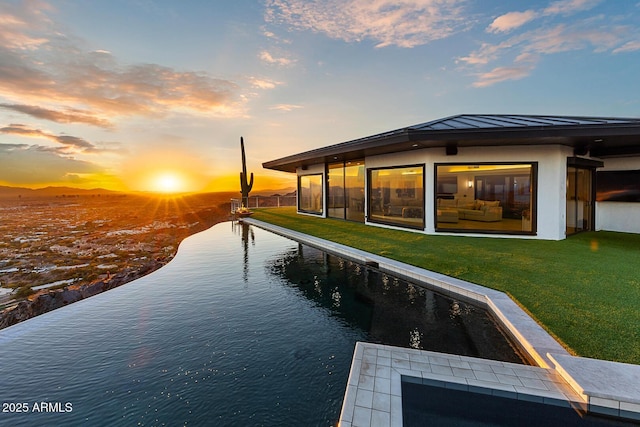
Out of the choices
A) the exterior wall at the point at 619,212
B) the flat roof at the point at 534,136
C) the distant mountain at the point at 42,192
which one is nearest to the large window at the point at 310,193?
the flat roof at the point at 534,136

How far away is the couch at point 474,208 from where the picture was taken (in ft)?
33.5

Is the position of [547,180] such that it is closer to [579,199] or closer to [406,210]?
[579,199]

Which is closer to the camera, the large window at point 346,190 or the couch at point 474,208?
the couch at point 474,208

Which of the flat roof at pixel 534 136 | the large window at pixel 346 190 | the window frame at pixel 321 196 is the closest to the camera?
the flat roof at pixel 534 136

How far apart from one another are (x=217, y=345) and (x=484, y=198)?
9972 millimetres

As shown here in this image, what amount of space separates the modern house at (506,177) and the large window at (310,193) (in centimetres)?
458

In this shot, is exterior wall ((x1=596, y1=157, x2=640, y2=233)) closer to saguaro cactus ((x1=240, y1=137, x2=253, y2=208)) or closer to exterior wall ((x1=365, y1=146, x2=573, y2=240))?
exterior wall ((x1=365, y1=146, x2=573, y2=240))

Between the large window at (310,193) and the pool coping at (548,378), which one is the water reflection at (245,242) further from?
the large window at (310,193)

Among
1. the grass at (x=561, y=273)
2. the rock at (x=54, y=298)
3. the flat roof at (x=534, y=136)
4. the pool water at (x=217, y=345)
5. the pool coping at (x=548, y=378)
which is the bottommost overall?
the rock at (x=54, y=298)

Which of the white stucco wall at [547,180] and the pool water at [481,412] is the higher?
the white stucco wall at [547,180]

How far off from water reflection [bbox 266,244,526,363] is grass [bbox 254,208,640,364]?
2.34ft

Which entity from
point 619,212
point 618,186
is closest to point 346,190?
point 618,186

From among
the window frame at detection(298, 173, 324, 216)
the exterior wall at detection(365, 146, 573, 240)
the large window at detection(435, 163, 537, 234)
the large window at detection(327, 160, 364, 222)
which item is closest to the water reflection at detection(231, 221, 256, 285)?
the window frame at detection(298, 173, 324, 216)

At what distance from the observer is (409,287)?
545 centimetres
